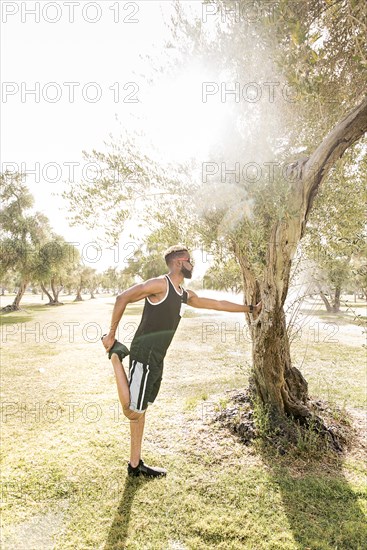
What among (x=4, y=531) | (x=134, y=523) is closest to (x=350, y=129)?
(x=134, y=523)

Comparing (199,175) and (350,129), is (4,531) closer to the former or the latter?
(199,175)

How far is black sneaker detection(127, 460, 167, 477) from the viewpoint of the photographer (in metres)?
5.10

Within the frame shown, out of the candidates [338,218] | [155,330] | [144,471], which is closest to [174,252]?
[155,330]

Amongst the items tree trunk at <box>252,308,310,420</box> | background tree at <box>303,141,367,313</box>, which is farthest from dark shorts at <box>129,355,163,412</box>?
background tree at <box>303,141,367,313</box>

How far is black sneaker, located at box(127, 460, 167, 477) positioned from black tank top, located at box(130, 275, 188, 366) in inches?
69.6

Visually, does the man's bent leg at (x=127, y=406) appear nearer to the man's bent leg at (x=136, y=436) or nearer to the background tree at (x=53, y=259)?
the man's bent leg at (x=136, y=436)

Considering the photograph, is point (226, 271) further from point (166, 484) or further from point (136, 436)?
point (166, 484)

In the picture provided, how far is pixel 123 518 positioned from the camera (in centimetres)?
421

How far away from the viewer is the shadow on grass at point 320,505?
3.83 m

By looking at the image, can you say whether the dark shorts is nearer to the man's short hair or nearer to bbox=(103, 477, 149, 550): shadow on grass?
bbox=(103, 477, 149, 550): shadow on grass

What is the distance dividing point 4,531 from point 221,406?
468 centimetres

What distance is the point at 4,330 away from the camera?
75.8 feet

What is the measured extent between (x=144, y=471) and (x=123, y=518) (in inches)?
36.3

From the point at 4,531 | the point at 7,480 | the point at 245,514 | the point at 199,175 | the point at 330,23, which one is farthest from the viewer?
the point at 199,175
